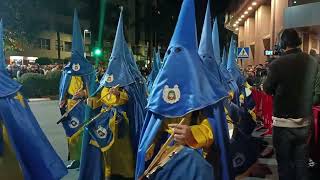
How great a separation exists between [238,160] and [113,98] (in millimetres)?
2055

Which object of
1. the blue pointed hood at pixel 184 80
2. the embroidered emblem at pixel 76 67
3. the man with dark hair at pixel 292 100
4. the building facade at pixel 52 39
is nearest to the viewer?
the blue pointed hood at pixel 184 80

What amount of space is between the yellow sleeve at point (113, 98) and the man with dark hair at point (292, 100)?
255cm

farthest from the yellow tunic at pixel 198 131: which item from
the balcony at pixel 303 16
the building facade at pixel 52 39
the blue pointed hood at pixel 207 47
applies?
the building facade at pixel 52 39

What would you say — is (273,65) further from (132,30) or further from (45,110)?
(132,30)

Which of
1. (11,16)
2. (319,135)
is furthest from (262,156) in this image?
(11,16)

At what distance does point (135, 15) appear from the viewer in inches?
3113

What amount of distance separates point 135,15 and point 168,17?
48.8 ft

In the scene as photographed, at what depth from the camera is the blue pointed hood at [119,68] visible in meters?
7.14

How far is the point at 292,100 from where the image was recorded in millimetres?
5094

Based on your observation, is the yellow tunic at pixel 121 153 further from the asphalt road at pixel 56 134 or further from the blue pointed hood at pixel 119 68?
the asphalt road at pixel 56 134

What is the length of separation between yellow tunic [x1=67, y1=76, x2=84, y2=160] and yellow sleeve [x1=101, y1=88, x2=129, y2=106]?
145 centimetres

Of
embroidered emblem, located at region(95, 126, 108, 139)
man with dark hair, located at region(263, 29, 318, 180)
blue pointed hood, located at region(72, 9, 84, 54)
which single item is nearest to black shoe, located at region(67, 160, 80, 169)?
embroidered emblem, located at region(95, 126, 108, 139)

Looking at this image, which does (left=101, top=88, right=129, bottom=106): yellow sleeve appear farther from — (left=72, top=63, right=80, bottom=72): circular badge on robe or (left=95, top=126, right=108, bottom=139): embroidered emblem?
(left=72, top=63, right=80, bottom=72): circular badge on robe

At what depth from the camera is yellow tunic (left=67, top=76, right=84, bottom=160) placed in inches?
332
